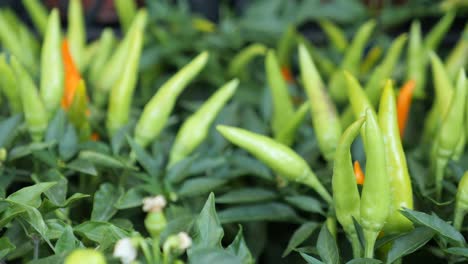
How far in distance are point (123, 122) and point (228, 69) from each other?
436 mm

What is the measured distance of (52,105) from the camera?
3.59 feet

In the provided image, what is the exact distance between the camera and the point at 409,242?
807mm

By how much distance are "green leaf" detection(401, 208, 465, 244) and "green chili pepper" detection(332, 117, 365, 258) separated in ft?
0.21

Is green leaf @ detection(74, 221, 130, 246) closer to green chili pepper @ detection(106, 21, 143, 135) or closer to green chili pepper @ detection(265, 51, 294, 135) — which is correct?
green chili pepper @ detection(106, 21, 143, 135)

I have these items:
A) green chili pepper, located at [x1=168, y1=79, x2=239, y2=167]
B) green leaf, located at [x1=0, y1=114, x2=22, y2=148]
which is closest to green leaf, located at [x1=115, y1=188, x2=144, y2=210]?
green chili pepper, located at [x1=168, y1=79, x2=239, y2=167]

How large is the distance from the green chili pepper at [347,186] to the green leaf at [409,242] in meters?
0.06

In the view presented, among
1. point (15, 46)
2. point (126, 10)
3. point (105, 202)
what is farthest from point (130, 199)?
point (126, 10)

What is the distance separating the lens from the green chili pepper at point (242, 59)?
143 cm

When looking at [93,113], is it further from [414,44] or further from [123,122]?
[414,44]

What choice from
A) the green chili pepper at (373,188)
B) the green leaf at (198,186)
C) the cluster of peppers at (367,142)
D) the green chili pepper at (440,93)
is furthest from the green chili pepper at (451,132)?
the green leaf at (198,186)

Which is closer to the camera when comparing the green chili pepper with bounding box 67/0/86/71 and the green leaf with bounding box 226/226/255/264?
the green leaf with bounding box 226/226/255/264

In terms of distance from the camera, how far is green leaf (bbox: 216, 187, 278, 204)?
39.6 inches

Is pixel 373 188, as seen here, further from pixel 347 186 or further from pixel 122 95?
pixel 122 95

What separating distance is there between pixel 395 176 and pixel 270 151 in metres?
0.17
